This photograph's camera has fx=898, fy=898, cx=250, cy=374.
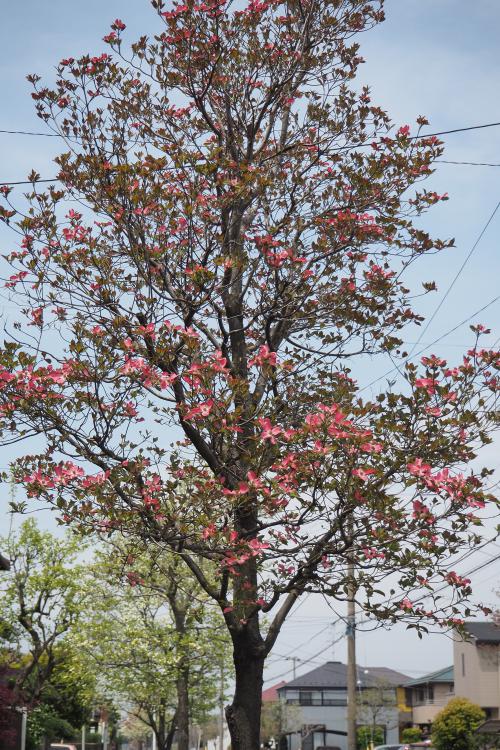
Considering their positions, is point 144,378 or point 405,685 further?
point 405,685

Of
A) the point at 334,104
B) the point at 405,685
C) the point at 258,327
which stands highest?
the point at 334,104

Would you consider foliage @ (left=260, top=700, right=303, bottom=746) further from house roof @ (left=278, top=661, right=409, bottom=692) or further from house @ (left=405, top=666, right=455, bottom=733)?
house @ (left=405, top=666, right=455, bottom=733)

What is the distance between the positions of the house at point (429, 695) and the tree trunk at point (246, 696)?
5595 centimetres

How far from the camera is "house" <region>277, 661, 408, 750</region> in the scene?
6944cm

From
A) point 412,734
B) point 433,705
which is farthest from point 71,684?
point 433,705

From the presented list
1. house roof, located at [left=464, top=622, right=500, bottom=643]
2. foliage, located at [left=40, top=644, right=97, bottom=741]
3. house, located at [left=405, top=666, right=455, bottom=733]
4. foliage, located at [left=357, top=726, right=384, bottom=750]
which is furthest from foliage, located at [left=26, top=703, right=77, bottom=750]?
house, located at [left=405, top=666, right=455, bottom=733]

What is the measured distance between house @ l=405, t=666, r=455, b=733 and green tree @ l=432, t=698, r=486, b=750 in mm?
19672

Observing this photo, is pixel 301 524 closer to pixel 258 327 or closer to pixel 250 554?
pixel 250 554

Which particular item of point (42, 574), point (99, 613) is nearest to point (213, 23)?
point (99, 613)

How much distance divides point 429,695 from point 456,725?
25.5 meters

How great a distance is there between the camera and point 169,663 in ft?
78.8

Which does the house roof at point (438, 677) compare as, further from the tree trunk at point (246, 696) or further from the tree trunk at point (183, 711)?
the tree trunk at point (246, 696)

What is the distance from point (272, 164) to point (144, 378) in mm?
3365

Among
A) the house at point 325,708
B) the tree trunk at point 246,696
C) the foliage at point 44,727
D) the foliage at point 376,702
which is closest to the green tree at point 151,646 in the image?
the foliage at point 44,727
